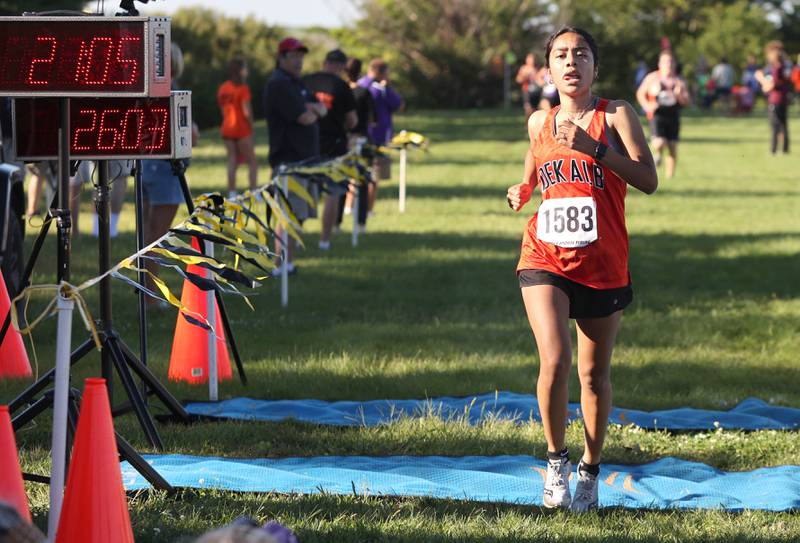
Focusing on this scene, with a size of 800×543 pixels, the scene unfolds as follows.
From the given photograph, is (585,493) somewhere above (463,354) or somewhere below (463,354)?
above

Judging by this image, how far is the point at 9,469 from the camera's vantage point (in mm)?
4957

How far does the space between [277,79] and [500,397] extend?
5214 millimetres

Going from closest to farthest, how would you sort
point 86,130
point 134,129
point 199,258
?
point 199,258 < point 86,130 < point 134,129

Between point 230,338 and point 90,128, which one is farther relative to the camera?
point 230,338

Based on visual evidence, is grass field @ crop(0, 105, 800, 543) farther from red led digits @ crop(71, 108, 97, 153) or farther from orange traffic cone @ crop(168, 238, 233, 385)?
red led digits @ crop(71, 108, 97, 153)

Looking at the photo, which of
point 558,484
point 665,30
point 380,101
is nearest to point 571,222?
point 558,484

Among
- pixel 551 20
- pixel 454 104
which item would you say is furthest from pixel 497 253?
pixel 551 20

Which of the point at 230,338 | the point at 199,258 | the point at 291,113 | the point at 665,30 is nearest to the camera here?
the point at 199,258

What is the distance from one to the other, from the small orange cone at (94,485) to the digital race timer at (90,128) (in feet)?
6.74

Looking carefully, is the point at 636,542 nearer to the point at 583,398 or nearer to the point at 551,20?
the point at 583,398

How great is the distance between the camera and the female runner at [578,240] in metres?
5.89

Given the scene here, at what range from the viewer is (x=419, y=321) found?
1148cm

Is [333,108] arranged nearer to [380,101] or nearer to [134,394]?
[380,101]

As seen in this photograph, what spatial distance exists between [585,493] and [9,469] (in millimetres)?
2411
